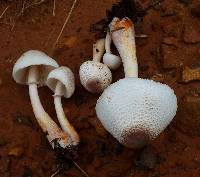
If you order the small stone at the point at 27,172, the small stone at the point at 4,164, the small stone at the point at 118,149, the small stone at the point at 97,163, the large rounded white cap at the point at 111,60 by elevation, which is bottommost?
the small stone at the point at 27,172

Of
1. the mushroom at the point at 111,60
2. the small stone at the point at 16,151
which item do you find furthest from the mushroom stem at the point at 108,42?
the small stone at the point at 16,151

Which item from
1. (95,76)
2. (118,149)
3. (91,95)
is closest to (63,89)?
(91,95)

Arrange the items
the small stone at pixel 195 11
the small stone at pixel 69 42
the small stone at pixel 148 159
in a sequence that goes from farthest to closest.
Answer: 1. the small stone at pixel 69 42
2. the small stone at pixel 195 11
3. the small stone at pixel 148 159

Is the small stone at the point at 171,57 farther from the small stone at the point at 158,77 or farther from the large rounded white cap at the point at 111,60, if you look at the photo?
the large rounded white cap at the point at 111,60

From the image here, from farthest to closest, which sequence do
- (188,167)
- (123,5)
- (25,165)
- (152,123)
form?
1. (123,5)
2. (25,165)
3. (188,167)
4. (152,123)

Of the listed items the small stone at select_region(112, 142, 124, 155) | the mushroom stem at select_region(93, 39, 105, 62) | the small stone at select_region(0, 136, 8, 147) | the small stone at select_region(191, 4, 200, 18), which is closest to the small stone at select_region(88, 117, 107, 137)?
the small stone at select_region(112, 142, 124, 155)

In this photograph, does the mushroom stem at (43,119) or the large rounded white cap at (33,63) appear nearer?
the mushroom stem at (43,119)

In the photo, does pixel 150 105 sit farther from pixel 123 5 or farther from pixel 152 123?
pixel 123 5

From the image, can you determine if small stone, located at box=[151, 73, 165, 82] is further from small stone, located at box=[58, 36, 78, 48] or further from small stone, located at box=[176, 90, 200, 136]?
small stone, located at box=[58, 36, 78, 48]

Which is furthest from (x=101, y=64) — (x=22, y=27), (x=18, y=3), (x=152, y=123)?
(x=18, y=3)
